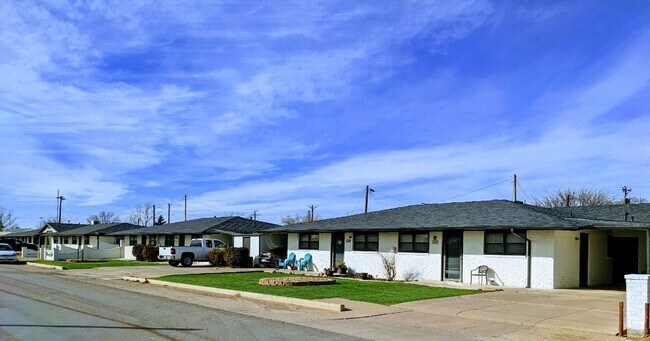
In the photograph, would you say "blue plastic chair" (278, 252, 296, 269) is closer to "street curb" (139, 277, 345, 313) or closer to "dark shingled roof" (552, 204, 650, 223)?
"street curb" (139, 277, 345, 313)

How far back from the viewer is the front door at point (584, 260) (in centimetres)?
2227

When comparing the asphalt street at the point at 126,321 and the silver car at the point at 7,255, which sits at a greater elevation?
the asphalt street at the point at 126,321

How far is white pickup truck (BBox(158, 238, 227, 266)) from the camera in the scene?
35.0 meters

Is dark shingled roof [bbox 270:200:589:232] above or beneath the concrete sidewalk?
above

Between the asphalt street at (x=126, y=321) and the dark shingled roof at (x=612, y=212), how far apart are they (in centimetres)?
1764

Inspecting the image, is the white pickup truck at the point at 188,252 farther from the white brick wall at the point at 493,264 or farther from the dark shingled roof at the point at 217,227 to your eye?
the white brick wall at the point at 493,264

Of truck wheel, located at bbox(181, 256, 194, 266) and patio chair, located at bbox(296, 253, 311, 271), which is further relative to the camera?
truck wheel, located at bbox(181, 256, 194, 266)

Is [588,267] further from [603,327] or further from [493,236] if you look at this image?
[603,327]

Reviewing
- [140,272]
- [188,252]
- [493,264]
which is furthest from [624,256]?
[188,252]

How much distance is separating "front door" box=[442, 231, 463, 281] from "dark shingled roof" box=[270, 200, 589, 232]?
644 millimetres

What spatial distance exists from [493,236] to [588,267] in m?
3.93

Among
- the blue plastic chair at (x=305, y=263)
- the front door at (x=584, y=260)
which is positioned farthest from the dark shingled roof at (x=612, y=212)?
the blue plastic chair at (x=305, y=263)

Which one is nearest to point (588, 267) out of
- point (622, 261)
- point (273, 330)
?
point (622, 261)

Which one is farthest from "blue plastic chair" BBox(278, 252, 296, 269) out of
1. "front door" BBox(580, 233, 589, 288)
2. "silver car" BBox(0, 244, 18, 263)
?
"silver car" BBox(0, 244, 18, 263)
